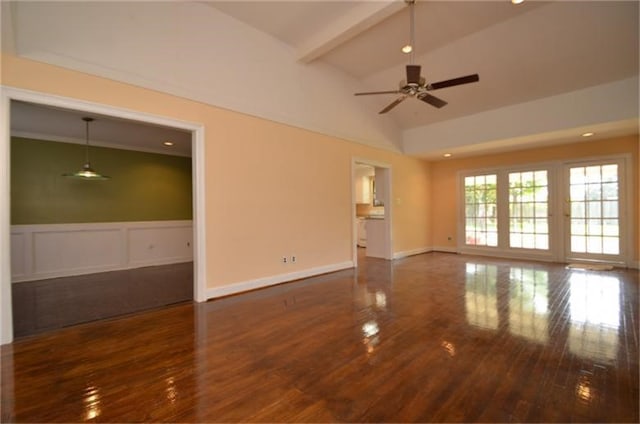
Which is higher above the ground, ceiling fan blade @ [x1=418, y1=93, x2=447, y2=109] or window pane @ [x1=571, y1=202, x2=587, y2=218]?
ceiling fan blade @ [x1=418, y1=93, x2=447, y2=109]

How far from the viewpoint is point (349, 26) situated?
3898mm

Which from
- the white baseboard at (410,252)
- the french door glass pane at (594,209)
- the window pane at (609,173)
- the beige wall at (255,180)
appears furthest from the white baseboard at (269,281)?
the window pane at (609,173)

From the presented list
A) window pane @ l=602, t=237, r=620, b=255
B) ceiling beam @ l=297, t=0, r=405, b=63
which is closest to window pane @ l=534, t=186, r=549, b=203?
window pane @ l=602, t=237, r=620, b=255

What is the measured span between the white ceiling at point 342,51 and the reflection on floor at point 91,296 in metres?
2.60

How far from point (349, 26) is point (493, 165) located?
212 inches

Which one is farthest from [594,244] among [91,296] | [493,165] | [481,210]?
[91,296]

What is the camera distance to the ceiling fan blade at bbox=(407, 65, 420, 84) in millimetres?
3201

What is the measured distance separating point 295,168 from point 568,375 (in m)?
4.06

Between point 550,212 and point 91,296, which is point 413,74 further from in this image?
point 550,212

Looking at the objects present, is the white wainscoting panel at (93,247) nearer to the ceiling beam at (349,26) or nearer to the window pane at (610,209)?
Result: the ceiling beam at (349,26)

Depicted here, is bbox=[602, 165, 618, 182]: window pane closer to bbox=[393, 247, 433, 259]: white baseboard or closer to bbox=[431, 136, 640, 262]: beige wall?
bbox=[431, 136, 640, 262]: beige wall

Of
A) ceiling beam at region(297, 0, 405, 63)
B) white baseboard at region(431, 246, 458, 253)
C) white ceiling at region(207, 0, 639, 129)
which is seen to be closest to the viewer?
ceiling beam at region(297, 0, 405, 63)

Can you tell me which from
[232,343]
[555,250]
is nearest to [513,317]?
[232,343]

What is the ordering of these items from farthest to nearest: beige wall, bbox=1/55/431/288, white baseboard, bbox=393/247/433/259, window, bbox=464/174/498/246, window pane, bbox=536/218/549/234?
1. window, bbox=464/174/498/246
2. white baseboard, bbox=393/247/433/259
3. window pane, bbox=536/218/549/234
4. beige wall, bbox=1/55/431/288
